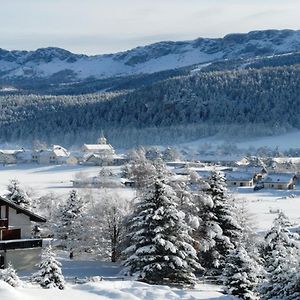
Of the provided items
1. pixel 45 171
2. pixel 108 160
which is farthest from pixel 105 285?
pixel 108 160

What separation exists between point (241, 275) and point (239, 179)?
8716 centimetres

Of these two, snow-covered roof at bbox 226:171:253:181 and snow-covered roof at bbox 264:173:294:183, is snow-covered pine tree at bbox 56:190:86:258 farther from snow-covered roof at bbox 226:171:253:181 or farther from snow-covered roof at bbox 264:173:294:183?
snow-covered roof at bbox 226:171:253:181

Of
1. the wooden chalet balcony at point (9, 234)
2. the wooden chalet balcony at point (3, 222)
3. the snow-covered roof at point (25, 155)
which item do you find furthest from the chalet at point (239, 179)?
the wooden chalet balcony at point (3, 222)

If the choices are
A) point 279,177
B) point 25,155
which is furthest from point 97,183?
point 25,155

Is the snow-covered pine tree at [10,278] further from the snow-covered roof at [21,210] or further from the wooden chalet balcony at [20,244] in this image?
the snow-covered roof at [21,210]

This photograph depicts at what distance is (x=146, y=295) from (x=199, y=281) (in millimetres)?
8508

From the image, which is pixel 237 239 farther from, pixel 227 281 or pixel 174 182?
pixel 227 281

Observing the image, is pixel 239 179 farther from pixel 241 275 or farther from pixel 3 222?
pixel 241 275

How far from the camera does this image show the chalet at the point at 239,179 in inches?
4313

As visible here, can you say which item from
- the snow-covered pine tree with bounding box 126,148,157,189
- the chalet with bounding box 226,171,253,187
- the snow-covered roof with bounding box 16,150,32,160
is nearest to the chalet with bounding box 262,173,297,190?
the chalet with bounding box 226,171,253,187

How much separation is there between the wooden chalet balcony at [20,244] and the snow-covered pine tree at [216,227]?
25.0 ft

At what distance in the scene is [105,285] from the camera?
22109 millimetres

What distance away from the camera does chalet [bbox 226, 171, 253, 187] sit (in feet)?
359

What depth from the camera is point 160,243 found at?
27.6m
